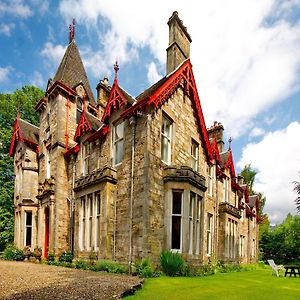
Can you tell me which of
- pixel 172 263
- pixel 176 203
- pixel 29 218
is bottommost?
pixel 172 263

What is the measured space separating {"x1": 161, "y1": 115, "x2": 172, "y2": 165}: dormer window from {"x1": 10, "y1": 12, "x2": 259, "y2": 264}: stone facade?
55 millimetres

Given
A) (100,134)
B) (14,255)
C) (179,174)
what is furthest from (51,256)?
(179,174)

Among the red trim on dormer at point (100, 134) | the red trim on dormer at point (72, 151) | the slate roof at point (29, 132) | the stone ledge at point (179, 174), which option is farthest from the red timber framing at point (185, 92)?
the slate roof at point (29, 132)

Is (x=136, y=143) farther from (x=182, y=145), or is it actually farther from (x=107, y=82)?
(x=107, y=82)

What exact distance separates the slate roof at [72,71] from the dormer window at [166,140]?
1143cm

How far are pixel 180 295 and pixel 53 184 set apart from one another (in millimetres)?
15471

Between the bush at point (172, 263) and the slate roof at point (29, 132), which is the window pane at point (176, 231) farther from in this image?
the slate roof at point (29, 132)

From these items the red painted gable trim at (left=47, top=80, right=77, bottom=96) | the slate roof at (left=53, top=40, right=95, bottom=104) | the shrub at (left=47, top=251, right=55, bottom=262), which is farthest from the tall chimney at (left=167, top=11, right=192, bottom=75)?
the shrub at (left=47, top=251, right=55, bottom=262)

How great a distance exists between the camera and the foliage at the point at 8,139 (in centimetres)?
3166

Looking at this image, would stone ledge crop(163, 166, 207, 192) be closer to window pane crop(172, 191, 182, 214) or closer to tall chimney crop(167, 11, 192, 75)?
window pane crop(172, 191, 182, 214)

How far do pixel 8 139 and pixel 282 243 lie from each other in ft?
118

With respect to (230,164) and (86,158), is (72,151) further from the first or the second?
(230,164)

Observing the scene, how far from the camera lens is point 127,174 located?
15359 mm

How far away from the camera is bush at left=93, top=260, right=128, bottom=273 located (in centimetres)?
1358
